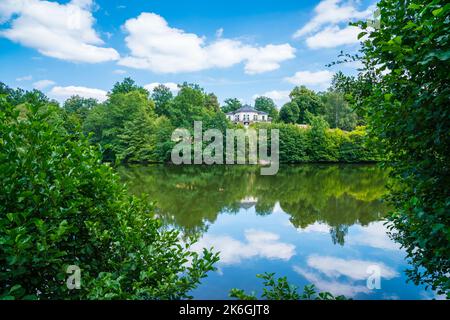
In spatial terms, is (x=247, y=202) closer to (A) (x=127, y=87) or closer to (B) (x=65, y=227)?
(B) (x=65, y=227)

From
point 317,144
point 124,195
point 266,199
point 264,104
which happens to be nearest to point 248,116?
point 264,104

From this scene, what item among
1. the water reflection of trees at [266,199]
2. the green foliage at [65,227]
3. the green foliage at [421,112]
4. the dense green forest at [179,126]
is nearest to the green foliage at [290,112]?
the dense green forest at [179,126]

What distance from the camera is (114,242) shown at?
248 cm

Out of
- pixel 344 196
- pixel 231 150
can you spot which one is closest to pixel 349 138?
pixel 231 150

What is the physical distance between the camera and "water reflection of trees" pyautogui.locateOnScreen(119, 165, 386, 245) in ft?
34.6

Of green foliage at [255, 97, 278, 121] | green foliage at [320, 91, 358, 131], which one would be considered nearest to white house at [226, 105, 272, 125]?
green foliage at [255, 97, 278, 121]

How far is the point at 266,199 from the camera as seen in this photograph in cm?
1445

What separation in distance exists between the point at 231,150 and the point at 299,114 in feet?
76.5

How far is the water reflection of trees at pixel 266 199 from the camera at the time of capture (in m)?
10.5

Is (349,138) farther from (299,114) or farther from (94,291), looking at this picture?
(94,291)

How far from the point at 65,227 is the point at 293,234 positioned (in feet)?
26.5

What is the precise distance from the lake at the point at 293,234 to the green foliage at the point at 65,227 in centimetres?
69

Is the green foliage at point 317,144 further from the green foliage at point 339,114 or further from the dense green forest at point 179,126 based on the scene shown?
the green foliage at point 339,114

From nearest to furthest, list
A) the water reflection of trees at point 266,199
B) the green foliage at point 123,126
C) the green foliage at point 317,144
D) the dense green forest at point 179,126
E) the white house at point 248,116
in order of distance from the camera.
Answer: the water reflection of trees at point 266,199
the dense green forest at point 179,126
the green foliage at point 123,126
the green foliage at point 317,144
the white house at point 248,116
